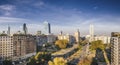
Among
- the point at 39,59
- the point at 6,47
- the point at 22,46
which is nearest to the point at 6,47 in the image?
Result: the point at 6,47

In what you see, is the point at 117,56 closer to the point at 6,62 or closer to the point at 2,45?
the point at 6,62

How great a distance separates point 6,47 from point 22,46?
352 cm

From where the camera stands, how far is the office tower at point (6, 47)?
32.6 m

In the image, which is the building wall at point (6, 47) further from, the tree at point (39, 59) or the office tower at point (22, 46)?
the tree at point (39, 59)

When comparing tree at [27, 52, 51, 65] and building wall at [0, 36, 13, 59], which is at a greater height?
building wall at [0, 36, 13, 59]

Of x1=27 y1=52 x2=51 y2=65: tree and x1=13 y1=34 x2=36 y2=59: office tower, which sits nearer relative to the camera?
x1=27 y1=52 x2=51 y2=65: tree

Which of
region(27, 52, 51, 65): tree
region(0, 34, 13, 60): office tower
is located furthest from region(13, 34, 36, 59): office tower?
region(27, 52, 51, 65): tree

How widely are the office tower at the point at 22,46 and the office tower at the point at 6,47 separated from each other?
2.86ft

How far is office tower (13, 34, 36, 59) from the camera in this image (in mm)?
34219

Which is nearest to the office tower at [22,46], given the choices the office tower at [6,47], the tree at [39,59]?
the office tower at [6,47]

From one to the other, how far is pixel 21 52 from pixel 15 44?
7.12ft

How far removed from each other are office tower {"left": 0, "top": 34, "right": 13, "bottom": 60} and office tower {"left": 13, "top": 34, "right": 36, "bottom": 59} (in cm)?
87

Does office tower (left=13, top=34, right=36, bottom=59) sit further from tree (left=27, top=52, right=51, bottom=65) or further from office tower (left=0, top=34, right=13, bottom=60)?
tree (left=27, top=52, right=51, bottom=65)

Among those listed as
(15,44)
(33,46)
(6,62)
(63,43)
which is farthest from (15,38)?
(63,43)
